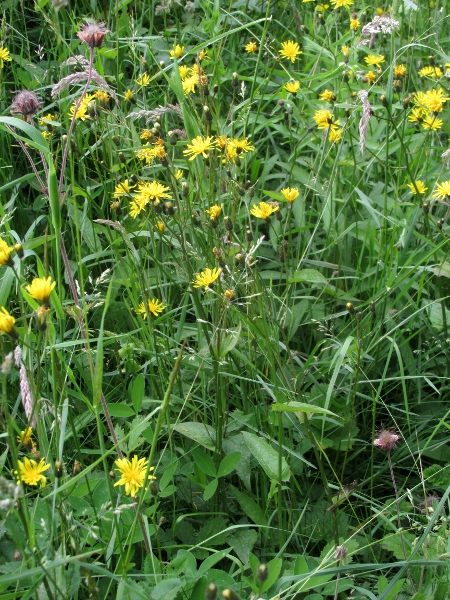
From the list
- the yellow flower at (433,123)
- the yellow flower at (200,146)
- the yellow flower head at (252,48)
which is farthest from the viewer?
the yellow flower head at (252,48)

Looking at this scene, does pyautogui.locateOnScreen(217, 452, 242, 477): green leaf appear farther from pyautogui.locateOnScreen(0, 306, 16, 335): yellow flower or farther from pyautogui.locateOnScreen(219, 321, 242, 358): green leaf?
pyautogui.locateOnScreen(0, 306, 16, 335): yellow flower

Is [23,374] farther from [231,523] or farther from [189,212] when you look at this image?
[189,212]

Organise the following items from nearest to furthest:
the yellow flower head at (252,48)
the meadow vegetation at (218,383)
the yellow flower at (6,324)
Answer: the yellow flower at (6,324) < the meadow vegetation at (218,383) < the yellow flower head at (252,48)

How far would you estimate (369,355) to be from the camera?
6.27ft

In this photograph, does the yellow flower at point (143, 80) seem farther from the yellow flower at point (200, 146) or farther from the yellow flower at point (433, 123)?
the yellow flower at point (433, 123)

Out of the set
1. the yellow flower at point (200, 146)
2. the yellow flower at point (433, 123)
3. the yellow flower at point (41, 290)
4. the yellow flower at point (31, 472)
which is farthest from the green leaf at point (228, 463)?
the yellow flower at point (433, 123)

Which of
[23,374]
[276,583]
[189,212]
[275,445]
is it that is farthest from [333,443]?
[23,374]

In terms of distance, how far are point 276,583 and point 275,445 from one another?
1.67 feet

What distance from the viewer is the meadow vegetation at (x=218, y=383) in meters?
1.22

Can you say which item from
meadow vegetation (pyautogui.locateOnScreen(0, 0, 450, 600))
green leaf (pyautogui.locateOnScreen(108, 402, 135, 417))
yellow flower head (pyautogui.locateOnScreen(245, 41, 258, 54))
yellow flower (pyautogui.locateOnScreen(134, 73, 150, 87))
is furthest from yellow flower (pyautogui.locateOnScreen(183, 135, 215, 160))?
yellow flower head (pyautogui.locateOnScreen(245, 41, 258, 54))

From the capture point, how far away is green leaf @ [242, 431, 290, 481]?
1.39 m

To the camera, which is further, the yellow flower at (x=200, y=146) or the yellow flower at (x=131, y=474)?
the yellow flower at (x=200, y=146)

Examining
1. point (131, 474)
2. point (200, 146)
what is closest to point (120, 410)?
point (131, 474)

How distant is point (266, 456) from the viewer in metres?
1.40
